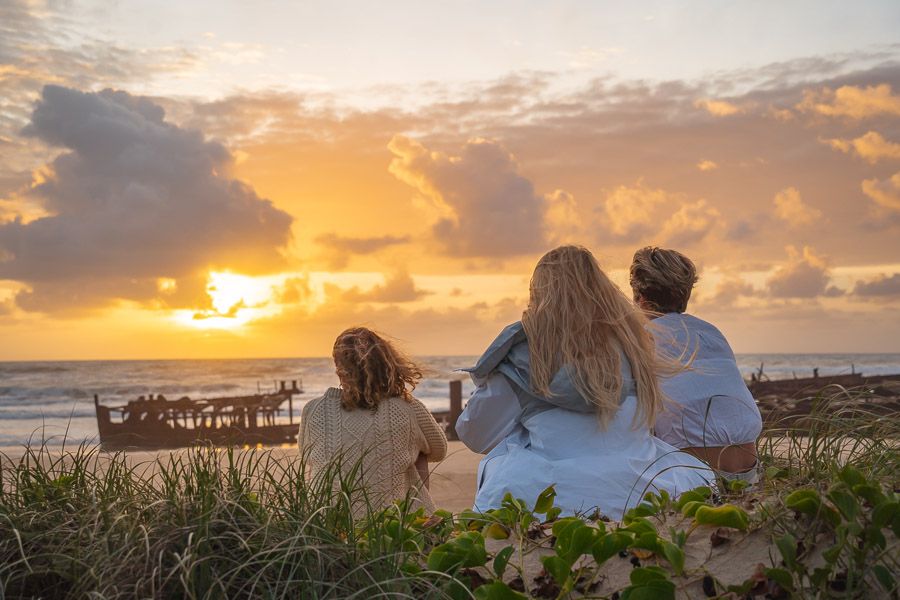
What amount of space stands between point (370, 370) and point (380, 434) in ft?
1.25

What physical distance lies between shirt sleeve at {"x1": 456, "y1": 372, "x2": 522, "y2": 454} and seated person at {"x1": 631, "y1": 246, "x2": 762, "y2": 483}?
97cm

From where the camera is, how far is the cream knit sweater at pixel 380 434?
513 cm

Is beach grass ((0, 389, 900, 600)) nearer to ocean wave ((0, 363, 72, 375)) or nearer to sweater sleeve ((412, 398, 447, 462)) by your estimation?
sweater sleeve ((412, 398, 447, 462))

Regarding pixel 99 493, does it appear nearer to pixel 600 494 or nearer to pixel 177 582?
pixel 177 582

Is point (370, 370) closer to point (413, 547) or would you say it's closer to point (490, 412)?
point (490, 412)

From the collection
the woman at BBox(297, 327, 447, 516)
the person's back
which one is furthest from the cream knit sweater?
the person's back

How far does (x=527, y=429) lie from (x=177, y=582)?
189 cm

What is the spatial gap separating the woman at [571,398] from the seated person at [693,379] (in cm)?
63

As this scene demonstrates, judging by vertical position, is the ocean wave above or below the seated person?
below

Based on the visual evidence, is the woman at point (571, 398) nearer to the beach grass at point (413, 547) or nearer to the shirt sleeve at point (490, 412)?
the shirt sleeve at point (490, 412)

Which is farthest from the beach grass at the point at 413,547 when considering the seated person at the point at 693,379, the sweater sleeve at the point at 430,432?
the sweater sleeve at the point at 430,432

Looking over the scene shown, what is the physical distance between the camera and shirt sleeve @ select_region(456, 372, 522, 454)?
3871 millimetres

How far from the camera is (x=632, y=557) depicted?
102 inches

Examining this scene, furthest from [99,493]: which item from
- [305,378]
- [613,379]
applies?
[305,378]
